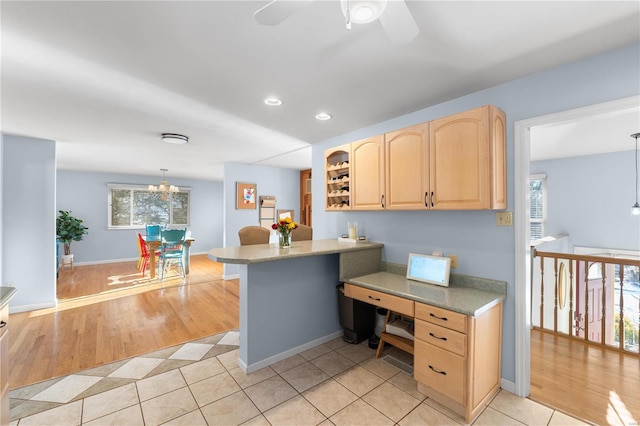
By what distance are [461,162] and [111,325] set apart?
422 cm

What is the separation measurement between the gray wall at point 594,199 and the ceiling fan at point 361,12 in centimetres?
557

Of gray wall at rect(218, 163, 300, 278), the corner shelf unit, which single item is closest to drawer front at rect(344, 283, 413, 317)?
the corner shelf unit

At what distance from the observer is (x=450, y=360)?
1.87 m

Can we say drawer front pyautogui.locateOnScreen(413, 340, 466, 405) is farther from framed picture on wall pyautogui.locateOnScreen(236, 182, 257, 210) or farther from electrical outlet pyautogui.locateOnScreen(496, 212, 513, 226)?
framed picture on wall pyautogui.locateOnScreen(236, 182, 257, 210)

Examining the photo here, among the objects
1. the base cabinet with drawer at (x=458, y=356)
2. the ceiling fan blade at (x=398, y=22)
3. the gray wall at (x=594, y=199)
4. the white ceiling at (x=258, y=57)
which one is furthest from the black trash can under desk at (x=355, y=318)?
the gray wall at (x=594, y=199)

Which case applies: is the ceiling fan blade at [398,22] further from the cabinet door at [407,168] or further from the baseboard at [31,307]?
the baseboard at [31,307]

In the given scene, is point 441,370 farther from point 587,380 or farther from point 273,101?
point 273,101

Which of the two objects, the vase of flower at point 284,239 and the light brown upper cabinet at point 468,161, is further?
the vase of flower at point 284,239

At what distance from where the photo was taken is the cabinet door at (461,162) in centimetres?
199

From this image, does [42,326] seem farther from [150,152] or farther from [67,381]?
[150,152]

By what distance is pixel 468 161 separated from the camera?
208cm

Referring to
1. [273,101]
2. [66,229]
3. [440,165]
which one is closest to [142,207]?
[66,229]

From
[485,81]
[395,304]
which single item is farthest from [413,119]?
[395,304]

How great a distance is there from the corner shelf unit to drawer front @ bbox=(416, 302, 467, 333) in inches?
53.5
